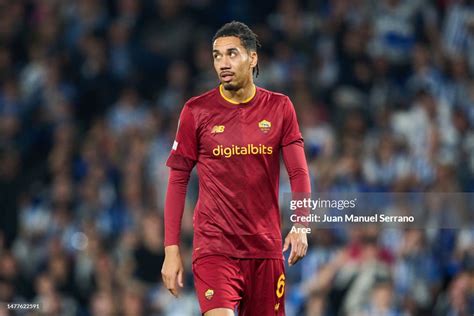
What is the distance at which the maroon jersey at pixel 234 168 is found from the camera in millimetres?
6143

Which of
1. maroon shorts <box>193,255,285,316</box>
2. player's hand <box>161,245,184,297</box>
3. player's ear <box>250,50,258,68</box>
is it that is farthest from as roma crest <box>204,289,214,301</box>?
player's ear <box>250,50,258,68</box>

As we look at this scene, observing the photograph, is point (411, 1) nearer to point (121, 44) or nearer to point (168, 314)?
point (121, 44)

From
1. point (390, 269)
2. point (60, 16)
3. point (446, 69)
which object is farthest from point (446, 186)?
point (60, 16)

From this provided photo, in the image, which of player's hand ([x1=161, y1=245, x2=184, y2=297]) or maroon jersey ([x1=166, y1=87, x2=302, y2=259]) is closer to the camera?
→ player's hand ([x1=161, y1=245, x2=184, y2=297])

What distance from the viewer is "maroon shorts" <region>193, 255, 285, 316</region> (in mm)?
5992

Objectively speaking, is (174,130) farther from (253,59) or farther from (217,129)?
(217,129)

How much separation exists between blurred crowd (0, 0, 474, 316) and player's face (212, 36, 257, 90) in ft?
13.5

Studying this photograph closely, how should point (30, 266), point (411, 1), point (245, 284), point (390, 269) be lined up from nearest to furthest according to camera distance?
point (245, 284), point (390, 269), point (30, 266), point (411, 1)

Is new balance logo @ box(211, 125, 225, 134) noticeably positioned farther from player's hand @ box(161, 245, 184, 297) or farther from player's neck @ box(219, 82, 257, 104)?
player's hand @ box(161, 245, 184, 297)

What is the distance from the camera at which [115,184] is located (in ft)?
41.2

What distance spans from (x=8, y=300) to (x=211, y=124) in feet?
16.7

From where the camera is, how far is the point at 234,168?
6.16 metres

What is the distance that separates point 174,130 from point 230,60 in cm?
654

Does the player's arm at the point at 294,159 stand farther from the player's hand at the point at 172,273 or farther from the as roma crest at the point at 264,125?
the player's hand at the point at 172,273
